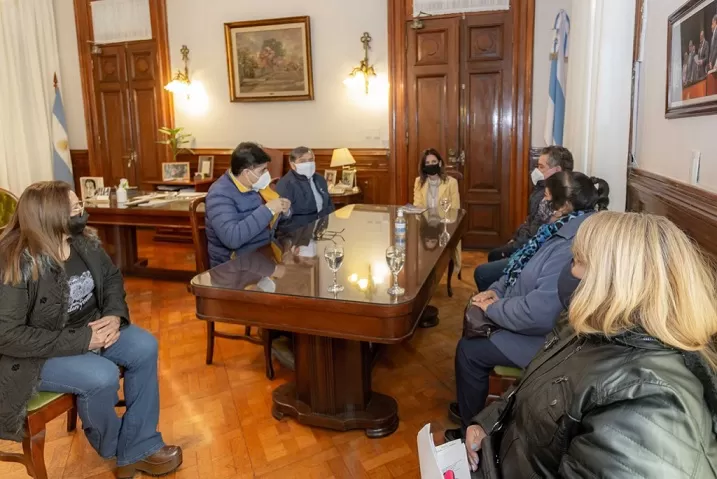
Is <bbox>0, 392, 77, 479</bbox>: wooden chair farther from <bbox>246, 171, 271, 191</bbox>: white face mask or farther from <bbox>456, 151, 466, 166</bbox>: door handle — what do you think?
<bbox>456, 151, 466, 166</bbox>: door handle

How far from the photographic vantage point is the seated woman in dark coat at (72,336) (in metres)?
1.86

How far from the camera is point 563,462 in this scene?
1068 mm

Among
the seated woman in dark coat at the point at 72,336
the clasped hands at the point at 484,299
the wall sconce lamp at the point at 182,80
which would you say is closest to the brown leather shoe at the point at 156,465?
the seated woman in dark coat at the point at 72,336

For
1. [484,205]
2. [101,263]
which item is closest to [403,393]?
[101,263]

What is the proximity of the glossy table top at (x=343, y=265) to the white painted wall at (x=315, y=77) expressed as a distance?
275 centimetres

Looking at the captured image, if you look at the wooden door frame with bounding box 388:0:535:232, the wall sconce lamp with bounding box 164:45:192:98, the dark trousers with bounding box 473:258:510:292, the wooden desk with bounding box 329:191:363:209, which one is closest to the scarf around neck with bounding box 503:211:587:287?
the dark trousers with bounding box 473:258:510:292

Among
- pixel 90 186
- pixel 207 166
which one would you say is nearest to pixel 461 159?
pixel 207 166

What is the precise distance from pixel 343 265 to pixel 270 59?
4505mm

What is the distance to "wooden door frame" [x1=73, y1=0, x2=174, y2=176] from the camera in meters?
6.63

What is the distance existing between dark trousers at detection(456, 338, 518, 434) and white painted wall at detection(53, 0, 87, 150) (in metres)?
6.75

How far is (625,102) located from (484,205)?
9.13ft

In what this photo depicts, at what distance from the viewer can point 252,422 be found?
2539mm

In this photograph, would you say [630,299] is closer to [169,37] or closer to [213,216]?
[213,216]

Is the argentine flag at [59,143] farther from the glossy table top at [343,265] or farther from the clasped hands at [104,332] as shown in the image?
the clasped hands at [104,332]
